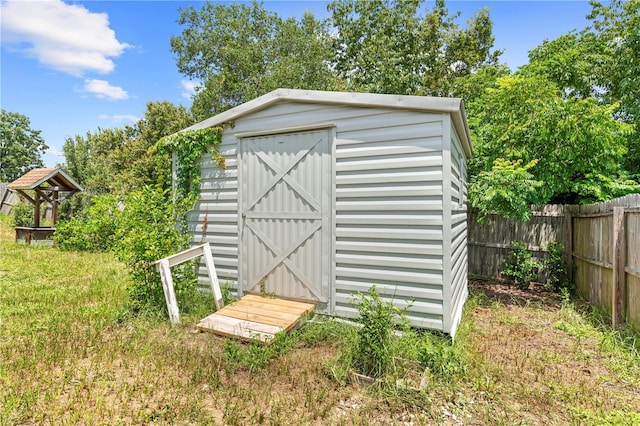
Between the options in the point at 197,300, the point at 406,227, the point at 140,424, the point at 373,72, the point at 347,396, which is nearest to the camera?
the point at 140,424

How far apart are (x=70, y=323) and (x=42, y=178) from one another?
8.48 meters

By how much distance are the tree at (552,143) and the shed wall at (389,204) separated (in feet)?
7.45

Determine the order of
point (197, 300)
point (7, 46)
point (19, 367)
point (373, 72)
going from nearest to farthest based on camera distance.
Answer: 1. point (19, 367)
2. point (197, 300)
3. point (7, 46)
4. point (373, 72)

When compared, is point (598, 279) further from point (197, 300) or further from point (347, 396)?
point (197, 300)

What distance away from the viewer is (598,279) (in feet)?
15.8

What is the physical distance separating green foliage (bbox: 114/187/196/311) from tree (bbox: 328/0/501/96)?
1289 centimetres

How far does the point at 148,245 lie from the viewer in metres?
4.33

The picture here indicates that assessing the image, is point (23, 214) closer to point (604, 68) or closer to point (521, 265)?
point (521, 265)

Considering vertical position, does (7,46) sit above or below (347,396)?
above

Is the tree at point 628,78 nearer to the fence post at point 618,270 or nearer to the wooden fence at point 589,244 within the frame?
the wooden fence at point 589,244

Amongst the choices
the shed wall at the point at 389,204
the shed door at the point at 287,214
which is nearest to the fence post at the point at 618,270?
the shed wall at the point at 389,204

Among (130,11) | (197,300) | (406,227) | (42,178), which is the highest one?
(130,11)

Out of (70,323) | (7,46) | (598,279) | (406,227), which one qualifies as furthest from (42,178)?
(598,279)

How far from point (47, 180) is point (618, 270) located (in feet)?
46.0
